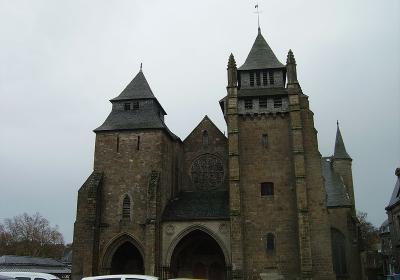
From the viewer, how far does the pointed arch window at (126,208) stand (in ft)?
106

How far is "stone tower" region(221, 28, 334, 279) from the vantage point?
30.2 m

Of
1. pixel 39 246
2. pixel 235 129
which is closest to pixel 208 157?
pixel 235 129

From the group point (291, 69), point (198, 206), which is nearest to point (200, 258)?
point (198, 206)

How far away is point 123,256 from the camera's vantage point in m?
34.1

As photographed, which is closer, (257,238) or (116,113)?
(257,238)

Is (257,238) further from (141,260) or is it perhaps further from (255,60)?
(255,60)

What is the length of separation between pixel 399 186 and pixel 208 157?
21058 mm

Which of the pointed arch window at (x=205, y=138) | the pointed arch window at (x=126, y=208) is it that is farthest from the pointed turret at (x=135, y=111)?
the pointed arch window at (x=126, y=208)

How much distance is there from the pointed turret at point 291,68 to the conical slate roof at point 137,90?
10543mm

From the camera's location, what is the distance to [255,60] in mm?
37500

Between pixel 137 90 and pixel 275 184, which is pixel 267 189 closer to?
pixel 275 184

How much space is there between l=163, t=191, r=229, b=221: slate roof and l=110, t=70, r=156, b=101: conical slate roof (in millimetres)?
8385

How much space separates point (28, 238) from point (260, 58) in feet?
173

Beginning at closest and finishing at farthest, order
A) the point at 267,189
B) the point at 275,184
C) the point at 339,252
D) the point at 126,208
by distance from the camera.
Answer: the point at 275,184
the point at 267,189
the point at 126,208
the point at 339,252
